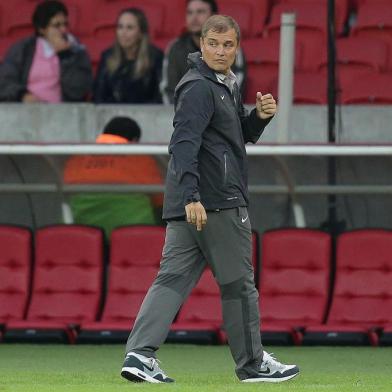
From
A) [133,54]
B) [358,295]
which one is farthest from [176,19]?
[358,295]

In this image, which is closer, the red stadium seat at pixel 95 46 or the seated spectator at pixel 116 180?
the seated spectator at pixel 116 180

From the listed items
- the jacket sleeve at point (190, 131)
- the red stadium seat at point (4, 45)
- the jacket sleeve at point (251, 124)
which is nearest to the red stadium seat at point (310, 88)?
the red stadium seat at point (4, 45)

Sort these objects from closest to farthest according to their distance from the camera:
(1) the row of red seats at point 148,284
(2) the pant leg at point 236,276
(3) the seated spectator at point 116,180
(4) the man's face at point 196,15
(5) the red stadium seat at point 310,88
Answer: (2) the pant leg at point 236,276
(1) the row of red seats at point 148,284
(3) the seated spectator at point 116,180
(4) the man's face at point 196,15
(5) the red stadium seat at point 310,88

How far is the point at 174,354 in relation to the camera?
9953 millimetres

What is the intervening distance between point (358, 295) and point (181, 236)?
4.40m

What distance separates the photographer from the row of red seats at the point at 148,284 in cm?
1094

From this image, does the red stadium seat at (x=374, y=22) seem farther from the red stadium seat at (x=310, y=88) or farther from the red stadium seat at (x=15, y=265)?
the red stadium seat at (x=15, y=265)

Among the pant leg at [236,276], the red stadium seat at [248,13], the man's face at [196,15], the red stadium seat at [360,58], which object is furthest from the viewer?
the red stadium seat at [248,13]

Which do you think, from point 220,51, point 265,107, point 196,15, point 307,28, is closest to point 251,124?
point 265,107

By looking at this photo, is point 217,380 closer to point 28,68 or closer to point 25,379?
point 25,379

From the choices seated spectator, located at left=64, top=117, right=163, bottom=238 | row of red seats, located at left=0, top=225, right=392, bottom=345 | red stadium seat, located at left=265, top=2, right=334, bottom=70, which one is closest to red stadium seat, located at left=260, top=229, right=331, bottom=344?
row of red seats, located at left=0, top=225, right=392, bottom=345

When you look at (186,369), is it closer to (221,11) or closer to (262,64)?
(262,64)

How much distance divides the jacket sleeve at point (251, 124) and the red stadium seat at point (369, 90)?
5775mm

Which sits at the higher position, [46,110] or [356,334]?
[46,110]
